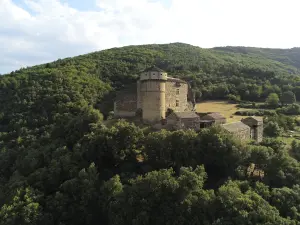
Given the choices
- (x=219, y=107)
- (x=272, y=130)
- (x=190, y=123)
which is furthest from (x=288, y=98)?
(x=190, y=123)

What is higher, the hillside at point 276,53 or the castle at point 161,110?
the hillside at point 276,53

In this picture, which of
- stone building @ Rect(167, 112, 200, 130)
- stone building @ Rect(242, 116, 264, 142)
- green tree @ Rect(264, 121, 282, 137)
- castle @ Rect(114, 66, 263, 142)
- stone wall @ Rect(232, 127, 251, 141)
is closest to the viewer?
stone building @ Rect(167, 112, 200, 130)

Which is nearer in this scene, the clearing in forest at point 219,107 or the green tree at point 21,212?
the green tree at point 21,212

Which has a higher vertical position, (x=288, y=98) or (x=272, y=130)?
(x=288, y=98)

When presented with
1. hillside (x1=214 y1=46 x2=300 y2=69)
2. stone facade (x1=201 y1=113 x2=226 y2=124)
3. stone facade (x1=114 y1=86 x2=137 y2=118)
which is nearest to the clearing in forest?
stone facade (x1=201 y1=113 x2=226 y2=124)

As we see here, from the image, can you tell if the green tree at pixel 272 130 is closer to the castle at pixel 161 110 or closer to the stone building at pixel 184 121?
the castle at pixel 161 110

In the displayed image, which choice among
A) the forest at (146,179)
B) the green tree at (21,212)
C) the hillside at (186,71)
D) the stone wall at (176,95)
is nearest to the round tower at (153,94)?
the forest at (146,179)

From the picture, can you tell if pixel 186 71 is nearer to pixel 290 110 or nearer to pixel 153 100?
pixel 290 110

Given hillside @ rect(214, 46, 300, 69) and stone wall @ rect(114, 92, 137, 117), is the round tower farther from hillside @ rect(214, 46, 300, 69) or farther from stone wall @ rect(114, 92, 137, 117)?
hillside @ rect(214, 46, 300, 69)
